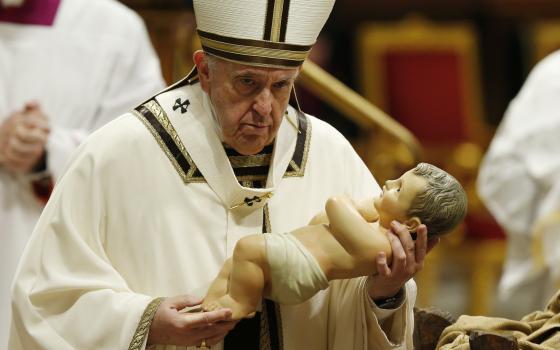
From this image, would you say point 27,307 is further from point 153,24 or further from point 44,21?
point 153,24

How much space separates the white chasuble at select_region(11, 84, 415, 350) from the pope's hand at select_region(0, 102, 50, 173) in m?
1.59

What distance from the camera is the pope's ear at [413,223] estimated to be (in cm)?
337

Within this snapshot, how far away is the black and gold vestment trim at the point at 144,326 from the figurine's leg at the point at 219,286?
0.44ft

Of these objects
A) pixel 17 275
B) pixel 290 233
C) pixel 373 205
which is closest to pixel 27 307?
pixel 17 275

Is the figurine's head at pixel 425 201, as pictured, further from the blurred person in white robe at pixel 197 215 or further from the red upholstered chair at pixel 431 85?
the red upholstered chair at pixel 431 85

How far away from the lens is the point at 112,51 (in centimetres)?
562

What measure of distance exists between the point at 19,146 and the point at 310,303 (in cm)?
191

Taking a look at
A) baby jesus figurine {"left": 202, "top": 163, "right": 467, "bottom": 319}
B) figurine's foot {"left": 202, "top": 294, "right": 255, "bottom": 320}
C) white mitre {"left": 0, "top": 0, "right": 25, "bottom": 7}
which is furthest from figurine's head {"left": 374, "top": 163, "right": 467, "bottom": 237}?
white mitre {"left": 0, "top": 0, "right": 25, "bottom": 7}

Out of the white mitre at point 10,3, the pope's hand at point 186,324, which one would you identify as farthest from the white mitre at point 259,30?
the white mitre at point 10,3

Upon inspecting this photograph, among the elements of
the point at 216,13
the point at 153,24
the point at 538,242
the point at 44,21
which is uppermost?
the point at 216,13

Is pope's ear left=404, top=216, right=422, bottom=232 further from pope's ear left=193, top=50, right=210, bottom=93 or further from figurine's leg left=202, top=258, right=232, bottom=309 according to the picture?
pope's ear left=193, top=50, right=210, bottom=93

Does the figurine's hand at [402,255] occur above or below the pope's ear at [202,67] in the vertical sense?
below

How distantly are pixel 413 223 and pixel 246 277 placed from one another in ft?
1.40

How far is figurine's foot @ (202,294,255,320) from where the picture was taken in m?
3.37
